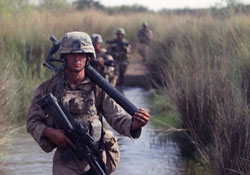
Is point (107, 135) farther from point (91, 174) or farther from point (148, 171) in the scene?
point (148, 171)

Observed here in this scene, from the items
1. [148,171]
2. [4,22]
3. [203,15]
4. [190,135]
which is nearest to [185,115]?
[190,135]

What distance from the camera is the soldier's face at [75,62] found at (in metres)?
4.83

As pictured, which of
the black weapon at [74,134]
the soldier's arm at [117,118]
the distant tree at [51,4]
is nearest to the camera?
the black weapon at [74,134]

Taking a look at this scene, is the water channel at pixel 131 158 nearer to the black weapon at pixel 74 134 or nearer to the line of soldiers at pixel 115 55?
the line of soldiers at pixel 115 55

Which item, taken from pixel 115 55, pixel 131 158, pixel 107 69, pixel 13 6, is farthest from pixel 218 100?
pixel 13 6

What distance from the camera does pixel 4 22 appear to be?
44.6ft

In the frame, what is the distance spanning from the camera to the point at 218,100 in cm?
779

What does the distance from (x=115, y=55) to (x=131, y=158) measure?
8932 mm

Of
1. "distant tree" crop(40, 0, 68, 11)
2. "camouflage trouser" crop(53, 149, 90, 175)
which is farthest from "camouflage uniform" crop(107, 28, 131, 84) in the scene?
"camouflage trouser" crop(53, 149, 90, 175)

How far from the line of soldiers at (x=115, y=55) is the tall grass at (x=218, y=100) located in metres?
1.79

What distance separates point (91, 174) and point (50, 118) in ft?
1.82

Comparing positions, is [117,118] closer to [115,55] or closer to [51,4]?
[115,55]

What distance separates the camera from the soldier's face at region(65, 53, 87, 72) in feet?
15.9

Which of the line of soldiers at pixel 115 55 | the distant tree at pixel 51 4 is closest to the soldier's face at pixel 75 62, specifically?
the line of soldiers at pixel 115 55
